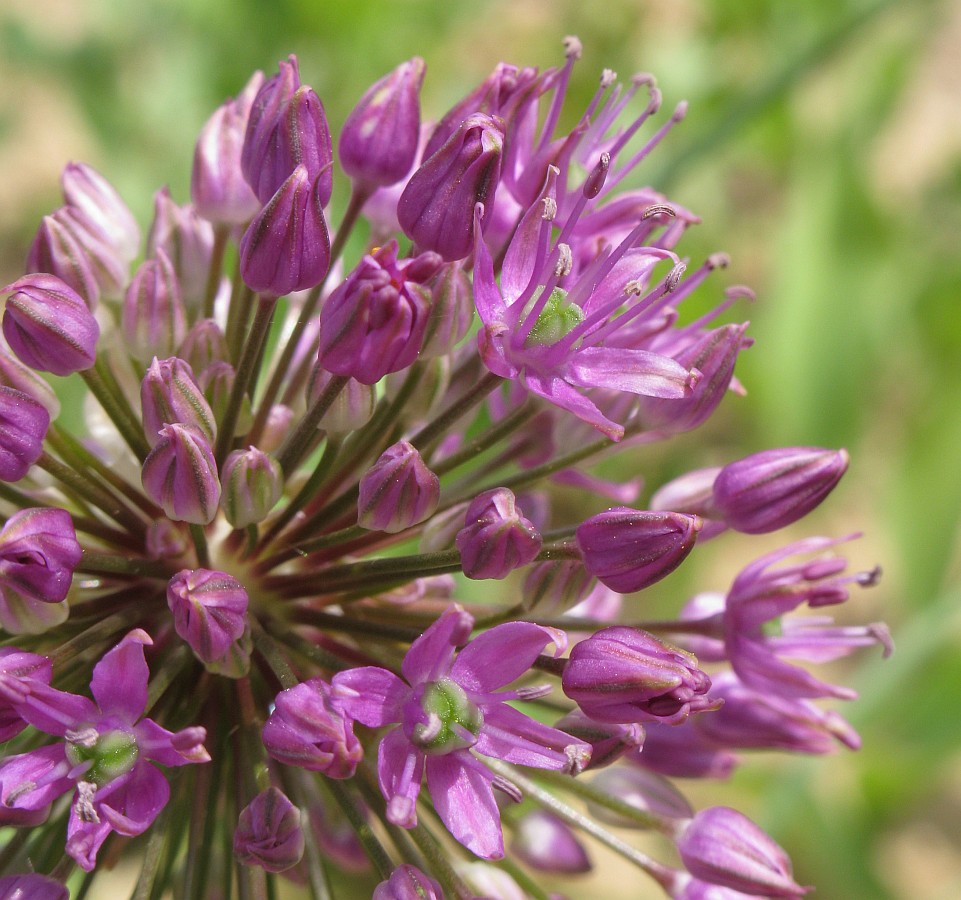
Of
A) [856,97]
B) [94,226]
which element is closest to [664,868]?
[94,226]

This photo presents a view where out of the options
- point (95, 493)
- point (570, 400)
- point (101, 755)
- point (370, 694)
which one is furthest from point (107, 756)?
point (570, 400)

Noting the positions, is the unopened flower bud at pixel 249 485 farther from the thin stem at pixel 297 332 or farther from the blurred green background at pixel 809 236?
the blurred green background at pixel 809 236

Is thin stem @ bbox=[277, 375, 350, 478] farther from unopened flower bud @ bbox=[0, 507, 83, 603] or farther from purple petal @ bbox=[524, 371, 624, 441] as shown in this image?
unopened flower bud @ bbox=[0, 507, 83, 603]

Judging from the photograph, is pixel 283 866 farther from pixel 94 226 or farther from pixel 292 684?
pixel 94 226

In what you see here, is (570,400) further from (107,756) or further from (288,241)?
(107,756)

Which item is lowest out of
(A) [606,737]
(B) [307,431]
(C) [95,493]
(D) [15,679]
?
(D) [15,679]

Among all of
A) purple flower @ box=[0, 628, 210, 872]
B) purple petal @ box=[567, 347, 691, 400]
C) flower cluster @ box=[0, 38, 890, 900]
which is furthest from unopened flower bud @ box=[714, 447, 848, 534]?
purple flower @ box=[0, 628, 210, 872]
